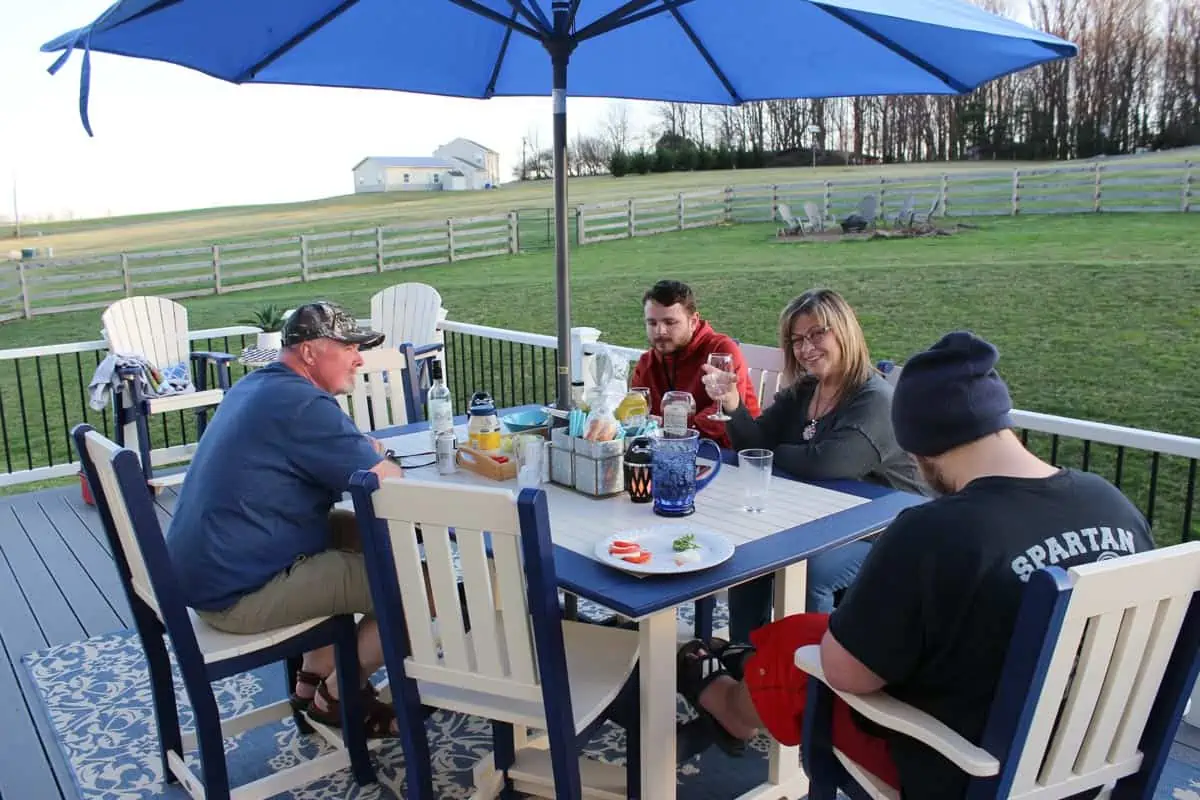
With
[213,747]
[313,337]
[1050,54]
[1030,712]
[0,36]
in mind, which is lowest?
[213,747]

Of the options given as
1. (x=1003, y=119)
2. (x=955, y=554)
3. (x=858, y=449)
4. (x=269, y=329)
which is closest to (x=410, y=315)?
(x=269, y=329)

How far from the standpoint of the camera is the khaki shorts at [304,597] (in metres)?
2.18

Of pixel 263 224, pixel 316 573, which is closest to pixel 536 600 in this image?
pixel 316 573

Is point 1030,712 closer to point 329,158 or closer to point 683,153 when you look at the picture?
point 329,158

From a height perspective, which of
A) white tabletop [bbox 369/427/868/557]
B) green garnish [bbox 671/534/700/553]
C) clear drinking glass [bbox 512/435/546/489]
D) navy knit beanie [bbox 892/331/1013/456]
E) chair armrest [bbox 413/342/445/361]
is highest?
navy knit beanie [bbox 892/331/1013/456]

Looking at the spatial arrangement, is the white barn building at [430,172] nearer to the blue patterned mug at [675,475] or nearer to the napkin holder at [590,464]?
the napkin holder at [590,464]

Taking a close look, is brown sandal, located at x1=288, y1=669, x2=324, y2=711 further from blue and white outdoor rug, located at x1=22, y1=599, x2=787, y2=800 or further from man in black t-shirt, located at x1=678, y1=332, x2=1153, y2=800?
man in black t-shirt, located at x1=678, y1=332, x2=1153, y2=800

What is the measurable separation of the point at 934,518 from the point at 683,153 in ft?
72.3

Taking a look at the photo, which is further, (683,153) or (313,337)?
(683,153)

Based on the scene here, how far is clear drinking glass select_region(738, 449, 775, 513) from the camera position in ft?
7.20

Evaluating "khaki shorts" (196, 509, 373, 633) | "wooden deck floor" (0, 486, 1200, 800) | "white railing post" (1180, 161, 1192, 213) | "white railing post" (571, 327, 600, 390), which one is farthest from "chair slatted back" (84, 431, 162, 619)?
"white railing post" (1180, 161, 1192, 213)

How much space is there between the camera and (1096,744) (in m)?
1.46

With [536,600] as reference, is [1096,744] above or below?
below

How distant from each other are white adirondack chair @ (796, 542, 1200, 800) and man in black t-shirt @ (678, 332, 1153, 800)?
2.3 inches
